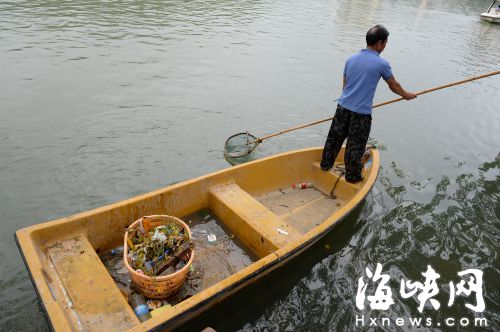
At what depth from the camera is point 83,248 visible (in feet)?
13.8

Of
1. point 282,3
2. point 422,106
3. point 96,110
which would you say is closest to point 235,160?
point 96,110

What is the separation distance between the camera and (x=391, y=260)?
5773 millimetres

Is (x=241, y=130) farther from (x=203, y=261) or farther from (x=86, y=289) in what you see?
(x=86, y=289)

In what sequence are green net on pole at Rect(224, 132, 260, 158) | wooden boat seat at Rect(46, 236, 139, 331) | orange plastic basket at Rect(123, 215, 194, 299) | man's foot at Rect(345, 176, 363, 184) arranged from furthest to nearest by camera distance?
green net on pole at Rect(224, 132, 260, 158) → man's foot at Rect(345, 176, 363, 184) → orange plastic basket at Rect(123, 215, 194, 299) → wooden boat seat at Rect(46, 236, 139, 331)

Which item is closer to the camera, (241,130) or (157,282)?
(157,282)

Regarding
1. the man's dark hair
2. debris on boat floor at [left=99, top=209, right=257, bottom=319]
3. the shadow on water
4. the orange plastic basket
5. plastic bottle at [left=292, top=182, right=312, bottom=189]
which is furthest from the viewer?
plastic bottle at [left=292, top=182, right=312, bottom=189]

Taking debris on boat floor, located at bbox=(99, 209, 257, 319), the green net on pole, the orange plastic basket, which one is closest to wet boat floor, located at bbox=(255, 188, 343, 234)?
debris on boat floor, located at bbox=(99, 209, 257, 319)

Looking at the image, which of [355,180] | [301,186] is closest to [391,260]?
[355,180]

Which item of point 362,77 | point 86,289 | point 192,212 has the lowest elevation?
point 192,212

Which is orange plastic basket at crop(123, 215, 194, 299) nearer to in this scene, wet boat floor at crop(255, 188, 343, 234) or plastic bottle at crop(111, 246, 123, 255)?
plastic bottle at crop(111, 246, 123, 255)

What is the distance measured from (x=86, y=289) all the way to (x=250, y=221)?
216 cm

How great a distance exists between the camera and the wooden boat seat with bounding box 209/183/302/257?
4.71 metres

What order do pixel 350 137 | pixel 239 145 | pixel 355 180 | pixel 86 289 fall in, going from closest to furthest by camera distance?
pixel 86 289, pixel 350 137, pixel 355 180, pixel 239 145

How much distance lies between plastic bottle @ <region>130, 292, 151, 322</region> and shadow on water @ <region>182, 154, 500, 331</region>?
45 centimetres
